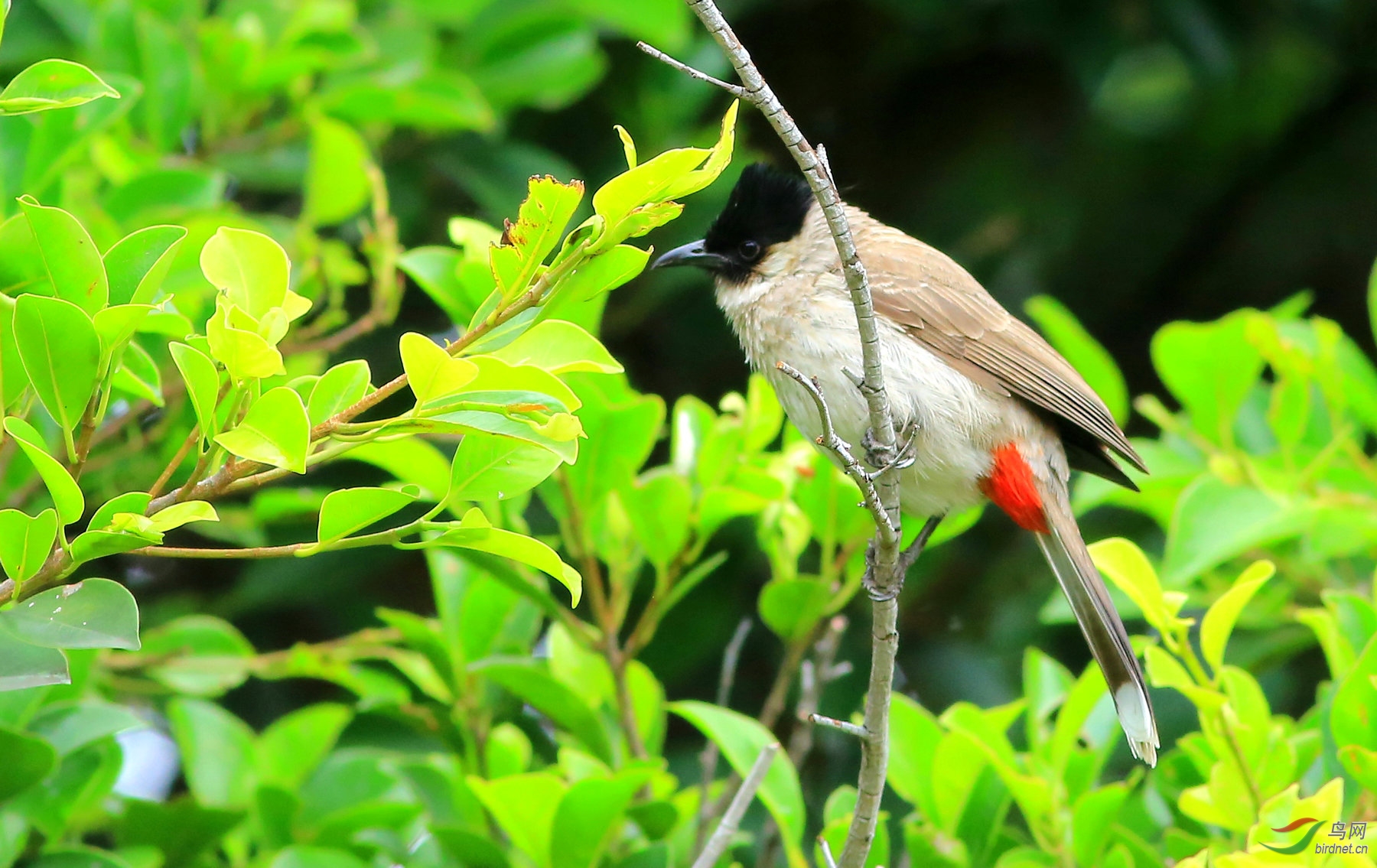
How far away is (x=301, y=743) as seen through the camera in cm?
257

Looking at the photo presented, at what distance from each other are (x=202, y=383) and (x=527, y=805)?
3.17 ft

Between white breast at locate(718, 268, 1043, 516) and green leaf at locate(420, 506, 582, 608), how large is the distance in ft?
3.81

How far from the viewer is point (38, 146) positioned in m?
2.01

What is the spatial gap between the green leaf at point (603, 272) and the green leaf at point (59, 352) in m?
0.48

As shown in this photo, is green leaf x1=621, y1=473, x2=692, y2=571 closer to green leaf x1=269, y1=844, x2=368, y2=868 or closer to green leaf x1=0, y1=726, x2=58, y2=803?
green leaf x1=269, y1=844, x2=368, y2=868

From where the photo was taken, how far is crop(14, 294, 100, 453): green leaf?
134 centimetres

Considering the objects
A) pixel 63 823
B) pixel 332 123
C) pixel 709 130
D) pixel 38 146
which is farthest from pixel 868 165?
pixel 63 823

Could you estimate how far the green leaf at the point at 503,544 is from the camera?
141 centimetres

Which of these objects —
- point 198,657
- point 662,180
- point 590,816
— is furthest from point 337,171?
point 662,180

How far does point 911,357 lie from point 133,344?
1.54 meters

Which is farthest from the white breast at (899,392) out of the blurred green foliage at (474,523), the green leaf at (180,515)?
the green leaf at (180,515)

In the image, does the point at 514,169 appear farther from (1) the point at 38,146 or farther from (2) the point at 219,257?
(2) the point at 219,257

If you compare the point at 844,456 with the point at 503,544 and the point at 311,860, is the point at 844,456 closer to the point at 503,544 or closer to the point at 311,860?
the point at 503,544

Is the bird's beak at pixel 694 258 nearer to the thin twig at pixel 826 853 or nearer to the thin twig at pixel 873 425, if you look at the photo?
the thin twig at pixel 873 425
